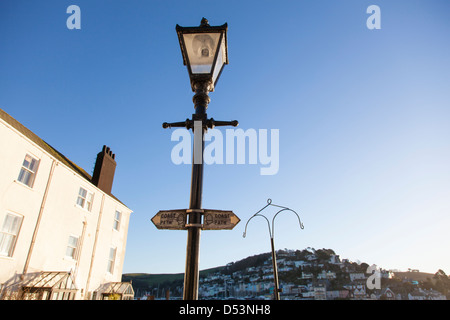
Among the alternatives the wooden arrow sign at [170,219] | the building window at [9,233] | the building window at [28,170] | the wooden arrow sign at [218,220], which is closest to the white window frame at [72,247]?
the building window at [9,233]

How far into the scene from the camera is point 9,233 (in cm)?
1104

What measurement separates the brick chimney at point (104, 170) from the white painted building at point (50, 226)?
78 millimetres

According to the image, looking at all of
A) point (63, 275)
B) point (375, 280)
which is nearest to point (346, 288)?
point (375, 280)

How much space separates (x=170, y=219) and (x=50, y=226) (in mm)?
14034

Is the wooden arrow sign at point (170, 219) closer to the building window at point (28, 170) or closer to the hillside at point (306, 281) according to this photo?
the building window at point (28, 170)

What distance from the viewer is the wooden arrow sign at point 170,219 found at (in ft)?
9.09

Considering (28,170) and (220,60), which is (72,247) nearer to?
(28,170)

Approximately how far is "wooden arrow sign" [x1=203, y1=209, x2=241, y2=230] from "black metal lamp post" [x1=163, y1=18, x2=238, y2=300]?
0.09m

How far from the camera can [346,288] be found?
153 m

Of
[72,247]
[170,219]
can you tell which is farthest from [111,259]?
[170,219]

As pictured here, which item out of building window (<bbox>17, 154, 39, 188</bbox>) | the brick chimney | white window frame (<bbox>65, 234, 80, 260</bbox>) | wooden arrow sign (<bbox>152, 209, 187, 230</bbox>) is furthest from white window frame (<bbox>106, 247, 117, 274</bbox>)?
wooden arrow sign (<bbox>152, 209, 187, 230</bbox>)
